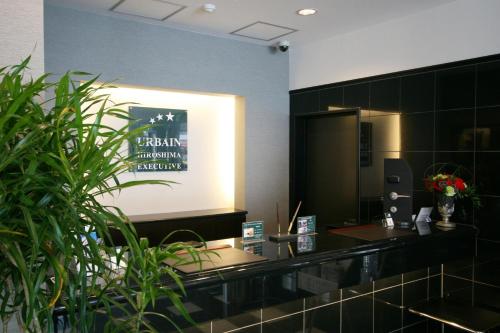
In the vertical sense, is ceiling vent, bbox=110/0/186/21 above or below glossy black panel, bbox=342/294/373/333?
above

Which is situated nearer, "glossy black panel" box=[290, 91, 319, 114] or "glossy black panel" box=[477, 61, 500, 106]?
"glossy black panel" box=[477, 61, 500, 106]

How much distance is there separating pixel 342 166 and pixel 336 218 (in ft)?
2.09

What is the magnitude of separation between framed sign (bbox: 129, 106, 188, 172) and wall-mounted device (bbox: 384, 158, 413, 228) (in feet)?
7.52

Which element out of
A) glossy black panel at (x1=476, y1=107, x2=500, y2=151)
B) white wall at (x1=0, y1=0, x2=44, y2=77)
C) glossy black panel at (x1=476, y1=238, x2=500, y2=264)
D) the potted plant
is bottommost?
glossy black panel at (x1=476, y1=238, x2=500, y2=264)

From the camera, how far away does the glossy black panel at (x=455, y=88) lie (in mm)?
3713

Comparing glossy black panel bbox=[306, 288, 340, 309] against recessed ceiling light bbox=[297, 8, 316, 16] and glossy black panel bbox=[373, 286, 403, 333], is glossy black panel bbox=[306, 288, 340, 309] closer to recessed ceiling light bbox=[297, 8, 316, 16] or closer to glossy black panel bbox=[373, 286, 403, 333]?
glossy black panel bbox=[373, 286, 403, 333]

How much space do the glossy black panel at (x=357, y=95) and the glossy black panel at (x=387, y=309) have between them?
6.72ft

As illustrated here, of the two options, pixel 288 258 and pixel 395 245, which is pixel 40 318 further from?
pixel 395 245

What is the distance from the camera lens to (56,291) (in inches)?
41.6

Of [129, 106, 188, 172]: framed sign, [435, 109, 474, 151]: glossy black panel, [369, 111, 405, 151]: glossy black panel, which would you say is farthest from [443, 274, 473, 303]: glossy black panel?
[129, 106, 188, 172]: framed sign

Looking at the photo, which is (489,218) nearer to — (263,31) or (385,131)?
(385,131)

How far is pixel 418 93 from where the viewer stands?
409cm

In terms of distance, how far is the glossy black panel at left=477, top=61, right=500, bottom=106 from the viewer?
353cm

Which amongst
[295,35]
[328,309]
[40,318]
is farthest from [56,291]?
[295,35]
